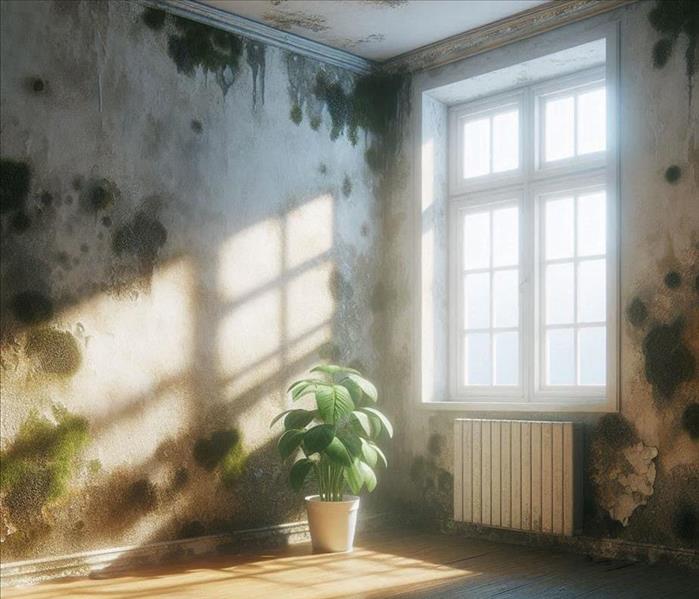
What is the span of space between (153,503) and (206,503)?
0.32 m

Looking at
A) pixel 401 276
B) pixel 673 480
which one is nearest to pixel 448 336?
pixel 401 276

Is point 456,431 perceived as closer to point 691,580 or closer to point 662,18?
point 691,580

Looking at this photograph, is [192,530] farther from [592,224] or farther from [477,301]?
[592,224]

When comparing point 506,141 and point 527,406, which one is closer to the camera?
point 527,406

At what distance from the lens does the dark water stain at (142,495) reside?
14.4 ft

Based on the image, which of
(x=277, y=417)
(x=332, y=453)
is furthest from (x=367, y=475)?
(x=277, y=417)

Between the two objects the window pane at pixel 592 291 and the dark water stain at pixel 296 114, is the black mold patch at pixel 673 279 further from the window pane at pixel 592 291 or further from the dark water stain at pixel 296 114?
the dark water stain at pixel 296 114

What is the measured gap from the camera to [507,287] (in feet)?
17.6

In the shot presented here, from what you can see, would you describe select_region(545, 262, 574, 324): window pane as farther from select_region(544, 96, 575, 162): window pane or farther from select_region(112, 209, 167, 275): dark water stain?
select_region(112, 209, 167, 275): dark water stain

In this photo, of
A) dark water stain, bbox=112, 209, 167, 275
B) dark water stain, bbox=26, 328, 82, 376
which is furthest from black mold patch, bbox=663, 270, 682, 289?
dark water stain, bbox=26, 328, 82, 376

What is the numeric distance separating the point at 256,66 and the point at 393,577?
2.95 metres

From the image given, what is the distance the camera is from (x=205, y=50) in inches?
190

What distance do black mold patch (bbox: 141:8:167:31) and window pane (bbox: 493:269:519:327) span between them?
8.09 ft

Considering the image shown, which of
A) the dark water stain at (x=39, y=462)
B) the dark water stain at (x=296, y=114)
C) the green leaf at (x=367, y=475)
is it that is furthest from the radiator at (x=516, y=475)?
the dark water stain at (x=39, y=462)
